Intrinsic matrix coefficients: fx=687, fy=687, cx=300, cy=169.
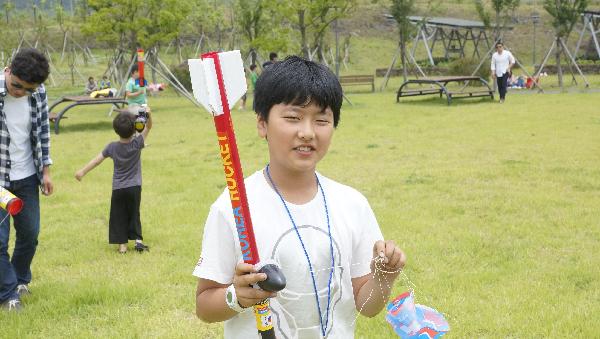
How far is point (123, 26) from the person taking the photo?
21.0m

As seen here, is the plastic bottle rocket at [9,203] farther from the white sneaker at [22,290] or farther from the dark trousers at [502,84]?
the dark trousers at [502,84]

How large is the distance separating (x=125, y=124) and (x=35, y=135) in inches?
55.2

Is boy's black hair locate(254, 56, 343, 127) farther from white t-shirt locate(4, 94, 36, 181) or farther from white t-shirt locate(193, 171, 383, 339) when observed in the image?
white t-shirt locate(4, 94, 36, 181)

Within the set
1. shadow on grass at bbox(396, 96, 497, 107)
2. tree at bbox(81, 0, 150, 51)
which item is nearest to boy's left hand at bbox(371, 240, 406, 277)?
shadow on grass at bbox(396, 96, 497, 107)

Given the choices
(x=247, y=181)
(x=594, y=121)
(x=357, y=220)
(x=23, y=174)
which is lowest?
(x=594, y=121)

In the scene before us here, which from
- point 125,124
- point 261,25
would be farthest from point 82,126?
point 261,25

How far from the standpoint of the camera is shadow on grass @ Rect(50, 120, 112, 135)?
16309 mm

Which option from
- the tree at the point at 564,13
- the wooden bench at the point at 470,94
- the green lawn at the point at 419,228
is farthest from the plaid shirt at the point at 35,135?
the tree at the point at 564,13

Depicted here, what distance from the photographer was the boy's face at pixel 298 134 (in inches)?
79.1

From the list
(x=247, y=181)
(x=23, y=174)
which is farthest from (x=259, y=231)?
(x=23, y=174)

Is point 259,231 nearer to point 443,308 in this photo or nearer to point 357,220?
point 357,220

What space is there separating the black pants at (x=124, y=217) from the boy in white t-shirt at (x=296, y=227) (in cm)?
428

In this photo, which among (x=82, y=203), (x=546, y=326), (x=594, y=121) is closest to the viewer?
(x=546, y=326)

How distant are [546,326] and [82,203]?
576 cm
